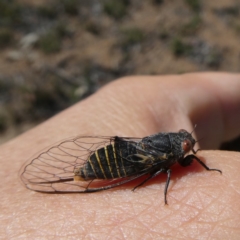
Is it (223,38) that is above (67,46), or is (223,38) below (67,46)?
below

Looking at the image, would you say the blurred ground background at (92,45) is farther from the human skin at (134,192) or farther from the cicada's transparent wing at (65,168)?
the cicada's transparent wing at (65,168)

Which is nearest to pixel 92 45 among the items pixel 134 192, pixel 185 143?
pixel 185 143

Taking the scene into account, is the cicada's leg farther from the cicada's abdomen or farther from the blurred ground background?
the blurred ground background

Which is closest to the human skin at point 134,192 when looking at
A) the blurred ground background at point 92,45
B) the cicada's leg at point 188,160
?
the cicada's leg at point 188,160

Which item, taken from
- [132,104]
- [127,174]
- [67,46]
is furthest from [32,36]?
[127,174]

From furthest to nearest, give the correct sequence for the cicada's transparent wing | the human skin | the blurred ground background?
the blurred ground background, the cicada's transparent wing, the human skin

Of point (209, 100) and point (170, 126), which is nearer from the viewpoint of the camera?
point (170, 126)

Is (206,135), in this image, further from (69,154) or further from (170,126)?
(69,154)

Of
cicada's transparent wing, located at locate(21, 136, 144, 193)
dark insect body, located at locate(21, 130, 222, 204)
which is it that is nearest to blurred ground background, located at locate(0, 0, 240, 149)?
cicada's transparent wing, located at locate(21, 136, 144, 193)
